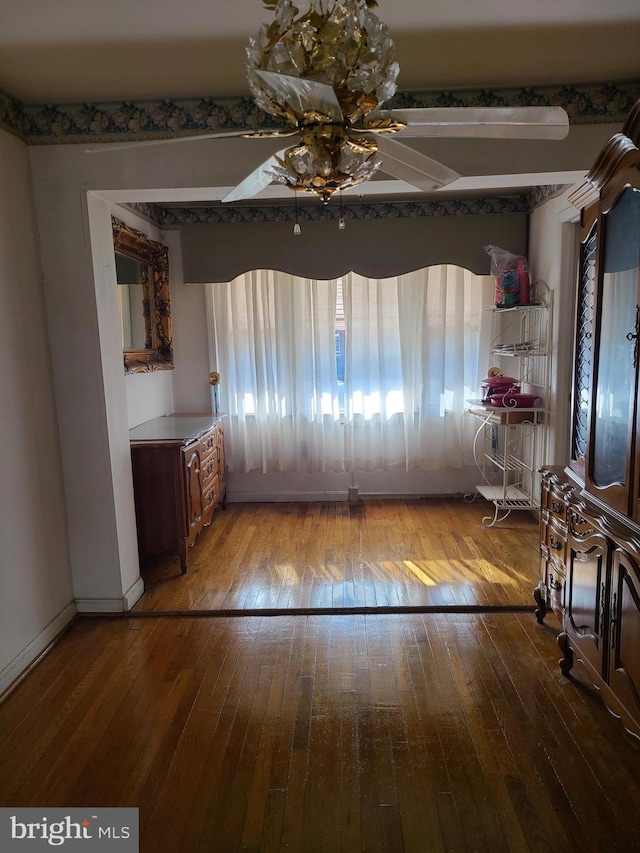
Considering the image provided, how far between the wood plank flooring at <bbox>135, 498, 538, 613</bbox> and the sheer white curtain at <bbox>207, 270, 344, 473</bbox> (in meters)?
0.56

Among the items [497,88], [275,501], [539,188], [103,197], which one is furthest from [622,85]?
[275,501]

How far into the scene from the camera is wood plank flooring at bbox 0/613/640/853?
1643 millimetres

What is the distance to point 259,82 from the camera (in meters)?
1.25

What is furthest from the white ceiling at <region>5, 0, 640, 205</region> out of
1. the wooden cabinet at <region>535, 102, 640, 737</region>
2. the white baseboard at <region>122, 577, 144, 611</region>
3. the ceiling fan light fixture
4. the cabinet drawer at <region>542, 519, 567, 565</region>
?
the white baseboard at <region>122, 577, 144, 611</region>

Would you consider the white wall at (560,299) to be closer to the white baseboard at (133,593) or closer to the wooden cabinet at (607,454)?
the wooden cabinet at (607,454)

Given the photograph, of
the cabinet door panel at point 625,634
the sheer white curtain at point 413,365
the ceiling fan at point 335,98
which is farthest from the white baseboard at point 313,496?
the ceiling fan at point 335,98

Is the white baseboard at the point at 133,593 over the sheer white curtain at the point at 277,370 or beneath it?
beneath

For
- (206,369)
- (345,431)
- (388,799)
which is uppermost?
(206,369)

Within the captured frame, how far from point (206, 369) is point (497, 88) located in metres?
3.20

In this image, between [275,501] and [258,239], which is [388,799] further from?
[258,239]

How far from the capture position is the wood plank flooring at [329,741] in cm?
164

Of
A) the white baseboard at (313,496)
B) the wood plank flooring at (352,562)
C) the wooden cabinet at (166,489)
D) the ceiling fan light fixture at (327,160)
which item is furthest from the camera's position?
the white baseboard at (313,496)

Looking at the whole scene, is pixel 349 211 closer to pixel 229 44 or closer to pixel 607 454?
pixel 229 44

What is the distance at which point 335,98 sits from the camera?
1156 millimetres
